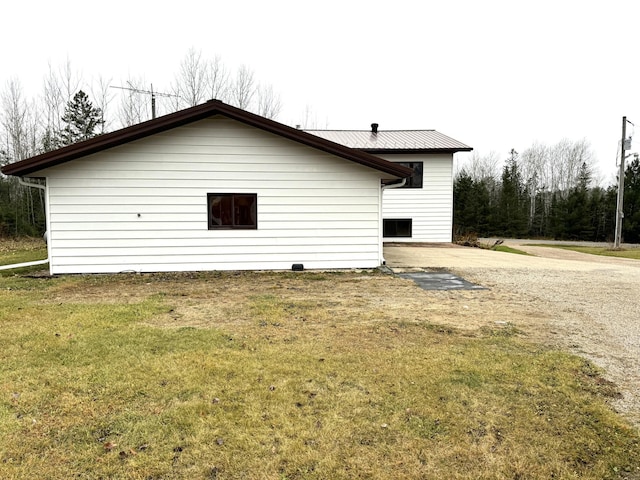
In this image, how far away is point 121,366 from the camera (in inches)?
144

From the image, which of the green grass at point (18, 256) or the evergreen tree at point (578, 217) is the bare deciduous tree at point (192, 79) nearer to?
the green grass at point (18, 256)

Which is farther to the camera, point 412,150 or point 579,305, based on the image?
point 412,150

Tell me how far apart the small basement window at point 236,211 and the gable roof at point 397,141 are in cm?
904

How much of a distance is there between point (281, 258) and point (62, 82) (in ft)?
78.7

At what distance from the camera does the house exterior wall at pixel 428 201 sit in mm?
17922

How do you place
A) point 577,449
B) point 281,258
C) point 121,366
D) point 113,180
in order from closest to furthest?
point 577,449, point 121,366, point 113,180, point 281,258

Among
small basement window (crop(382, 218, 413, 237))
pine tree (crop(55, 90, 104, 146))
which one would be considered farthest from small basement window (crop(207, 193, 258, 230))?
pine tree (crop(55, 90, 104, 146))

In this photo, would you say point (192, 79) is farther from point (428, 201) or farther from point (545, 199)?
point (545, 199)

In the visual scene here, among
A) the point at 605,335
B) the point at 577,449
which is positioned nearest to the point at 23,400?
the point at 577,449

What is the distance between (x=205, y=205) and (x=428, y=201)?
38.0 ft

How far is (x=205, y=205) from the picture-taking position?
9188 mm

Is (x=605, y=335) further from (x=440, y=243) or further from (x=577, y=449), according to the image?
(x=440, y=243)

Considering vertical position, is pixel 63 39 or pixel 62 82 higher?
pixel 63 39

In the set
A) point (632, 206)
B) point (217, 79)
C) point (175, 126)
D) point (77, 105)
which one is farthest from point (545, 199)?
point (77, 105)
